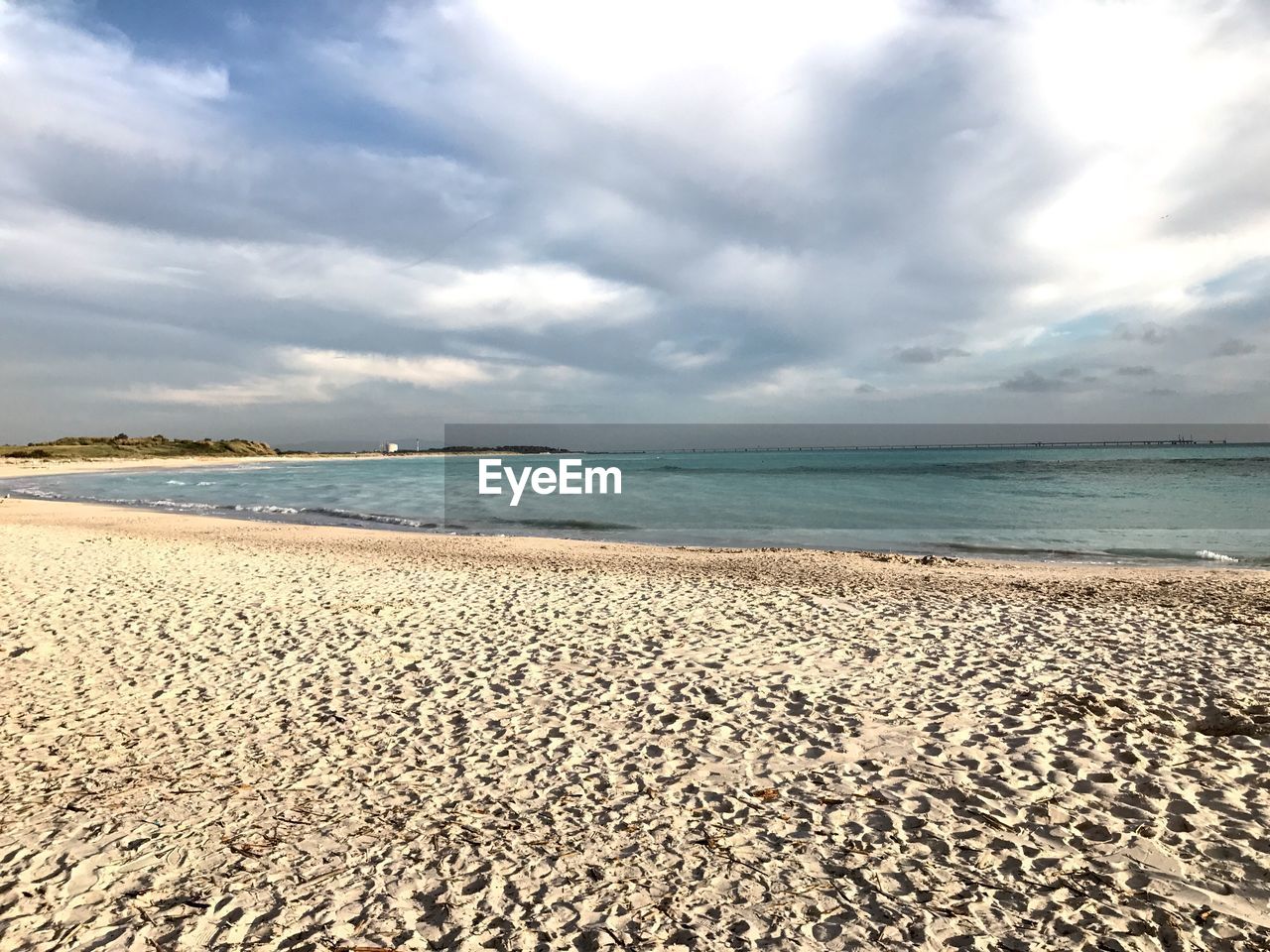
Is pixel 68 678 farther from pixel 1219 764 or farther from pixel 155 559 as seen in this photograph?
pixel 1219 764

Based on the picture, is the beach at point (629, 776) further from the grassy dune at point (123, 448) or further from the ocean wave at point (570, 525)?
the grassy dune at point (123, 448)

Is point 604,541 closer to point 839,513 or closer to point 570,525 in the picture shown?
point 570,525

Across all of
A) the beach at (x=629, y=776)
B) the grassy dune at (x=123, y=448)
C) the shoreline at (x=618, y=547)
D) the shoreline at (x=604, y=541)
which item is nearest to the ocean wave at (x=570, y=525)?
the shoreline at (x=604, y=541)

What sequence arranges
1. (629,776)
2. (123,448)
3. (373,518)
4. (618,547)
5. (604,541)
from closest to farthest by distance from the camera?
1. (629,776)
2. (618,547)
3. (604,541)
4. (373,518)
5. (123,448)

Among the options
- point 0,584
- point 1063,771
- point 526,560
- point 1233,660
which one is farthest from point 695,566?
point 0,584

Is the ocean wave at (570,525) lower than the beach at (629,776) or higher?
lower

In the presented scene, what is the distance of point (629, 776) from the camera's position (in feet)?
Answer: 17.5

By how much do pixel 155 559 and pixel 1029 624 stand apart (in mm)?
17524

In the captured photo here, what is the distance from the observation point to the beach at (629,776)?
3.75m

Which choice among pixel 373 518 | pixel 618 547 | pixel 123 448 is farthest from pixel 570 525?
pixel 123 448

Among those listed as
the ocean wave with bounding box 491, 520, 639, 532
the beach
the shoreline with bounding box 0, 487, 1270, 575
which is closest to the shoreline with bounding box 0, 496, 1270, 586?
the shoreline with bounding box 0, 487, 1270, 575

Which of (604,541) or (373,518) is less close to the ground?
(373,518)

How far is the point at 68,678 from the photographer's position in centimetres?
743

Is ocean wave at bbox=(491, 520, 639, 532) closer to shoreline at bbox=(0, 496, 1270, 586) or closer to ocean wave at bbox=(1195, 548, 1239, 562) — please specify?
shoreline at bbox=(0, 496, 1270, 586)
